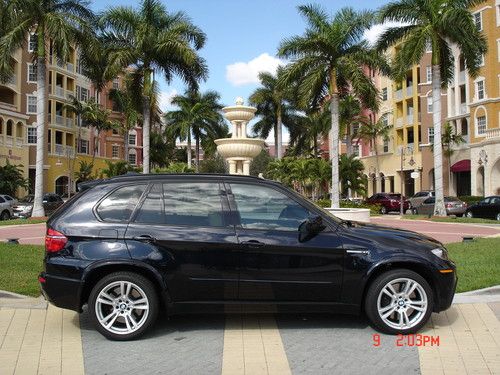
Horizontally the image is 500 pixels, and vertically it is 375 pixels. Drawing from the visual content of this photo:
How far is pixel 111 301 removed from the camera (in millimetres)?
5391

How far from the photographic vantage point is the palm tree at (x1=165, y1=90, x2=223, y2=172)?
4997cm

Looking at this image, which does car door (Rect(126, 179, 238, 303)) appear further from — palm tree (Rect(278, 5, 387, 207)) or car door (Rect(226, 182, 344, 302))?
palm tree (Rect(278, 5, 387, 207))

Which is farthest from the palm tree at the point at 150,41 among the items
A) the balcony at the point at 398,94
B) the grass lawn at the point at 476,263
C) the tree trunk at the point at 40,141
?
the balcony at the point at 398,94

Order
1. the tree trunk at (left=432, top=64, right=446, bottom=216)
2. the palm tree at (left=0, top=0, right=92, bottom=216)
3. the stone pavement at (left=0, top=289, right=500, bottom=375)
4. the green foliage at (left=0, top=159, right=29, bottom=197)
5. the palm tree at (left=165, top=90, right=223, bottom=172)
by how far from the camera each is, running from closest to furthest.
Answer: the stone pavement at (left=0, top=289, right=500, bottom=375) → the palm tree at (left=0, top=0, right=92, bottom=216) → the tree trunk at (left=432, top=64, right=446, bottom=216) → the green foliage at (left=0, top=159, right=29, bottom=197) → the palm tree at (left=165, top=90, right=223, bottom=172)

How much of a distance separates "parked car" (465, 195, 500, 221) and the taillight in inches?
1018

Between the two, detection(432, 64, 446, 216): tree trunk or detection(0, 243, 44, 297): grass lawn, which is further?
detection(432, 64, 446, 216): tree trunk

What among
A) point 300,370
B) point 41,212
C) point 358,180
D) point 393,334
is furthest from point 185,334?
point 358,180

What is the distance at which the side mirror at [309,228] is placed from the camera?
539cm

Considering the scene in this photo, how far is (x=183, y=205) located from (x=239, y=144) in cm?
2011

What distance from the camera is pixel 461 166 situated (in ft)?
146

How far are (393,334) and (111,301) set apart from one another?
9.63 ft

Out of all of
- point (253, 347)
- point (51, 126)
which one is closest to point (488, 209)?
point (253, 347)

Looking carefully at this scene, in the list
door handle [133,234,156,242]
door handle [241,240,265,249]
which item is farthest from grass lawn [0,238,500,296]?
door handle [241,240,265,249]

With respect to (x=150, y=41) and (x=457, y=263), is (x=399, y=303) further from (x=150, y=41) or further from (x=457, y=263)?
(x=150, y=41)
